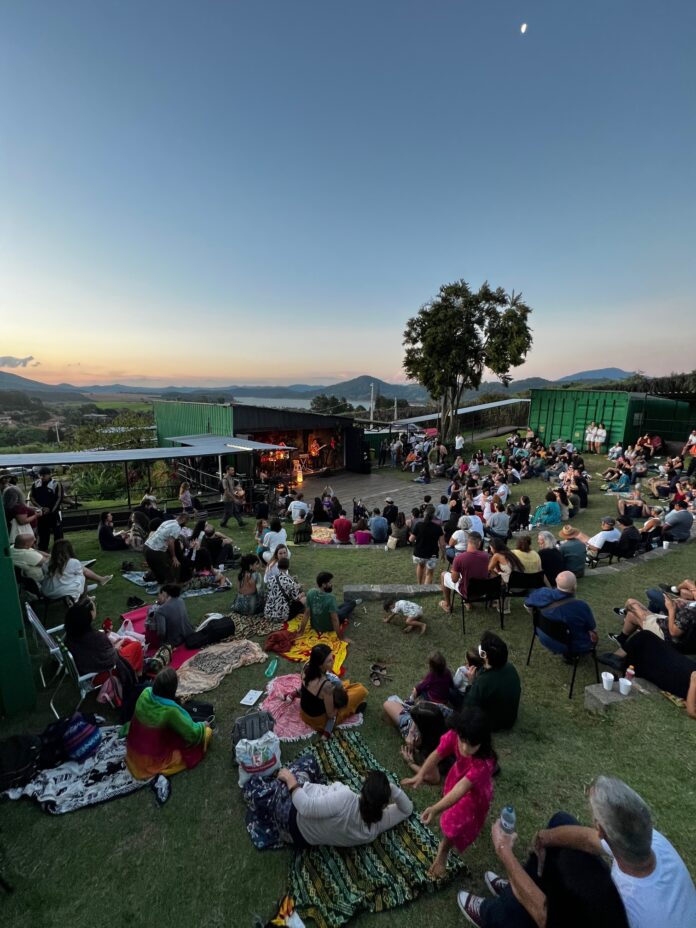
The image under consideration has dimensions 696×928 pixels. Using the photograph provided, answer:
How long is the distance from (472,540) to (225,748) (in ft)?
13.6

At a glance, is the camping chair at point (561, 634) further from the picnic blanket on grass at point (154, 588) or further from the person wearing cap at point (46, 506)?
the person wearing cap at point (46, 506)

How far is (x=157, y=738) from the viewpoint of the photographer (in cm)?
370

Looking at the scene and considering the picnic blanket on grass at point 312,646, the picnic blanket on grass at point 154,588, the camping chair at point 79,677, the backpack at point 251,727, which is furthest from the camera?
the picnic blanket on grass at point 154,588

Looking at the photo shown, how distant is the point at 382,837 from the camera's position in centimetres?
310

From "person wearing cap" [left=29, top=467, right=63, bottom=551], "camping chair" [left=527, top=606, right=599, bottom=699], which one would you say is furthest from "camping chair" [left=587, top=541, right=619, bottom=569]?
"person wearing cap" [left=29, top=467, right=63, bottom=551]

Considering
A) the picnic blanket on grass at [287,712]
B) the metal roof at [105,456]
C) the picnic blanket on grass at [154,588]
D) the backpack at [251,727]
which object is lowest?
the picnic blanket on grass at [154,588]

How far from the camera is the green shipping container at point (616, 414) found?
69.7 feet

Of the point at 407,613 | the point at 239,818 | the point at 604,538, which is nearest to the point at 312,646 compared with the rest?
the point at 407,613

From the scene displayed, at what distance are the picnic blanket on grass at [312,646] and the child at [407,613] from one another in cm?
96

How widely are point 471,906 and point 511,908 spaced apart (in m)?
0.39

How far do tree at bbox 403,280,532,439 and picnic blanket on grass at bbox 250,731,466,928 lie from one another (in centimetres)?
2484

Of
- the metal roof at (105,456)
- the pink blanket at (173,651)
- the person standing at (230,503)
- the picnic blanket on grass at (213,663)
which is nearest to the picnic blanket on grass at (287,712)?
the picnic blanket on grass at (213,663)

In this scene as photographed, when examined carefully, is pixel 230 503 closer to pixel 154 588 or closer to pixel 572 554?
pixel 154 588

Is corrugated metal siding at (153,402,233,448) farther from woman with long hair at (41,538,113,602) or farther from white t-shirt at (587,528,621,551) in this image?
white t-shirt at (587,528,621,551)
